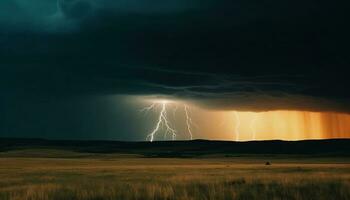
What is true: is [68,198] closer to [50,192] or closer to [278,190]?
[50,192]

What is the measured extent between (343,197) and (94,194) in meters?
8.66

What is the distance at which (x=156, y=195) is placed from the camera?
698 inches

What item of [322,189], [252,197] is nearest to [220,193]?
[252,197]

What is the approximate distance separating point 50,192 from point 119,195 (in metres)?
3.75

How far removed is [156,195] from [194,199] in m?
2.13

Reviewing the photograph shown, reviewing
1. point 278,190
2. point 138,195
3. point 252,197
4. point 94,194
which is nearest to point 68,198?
point 94,194

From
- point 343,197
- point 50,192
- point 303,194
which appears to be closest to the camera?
point 343,197

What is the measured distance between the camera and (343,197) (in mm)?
16000

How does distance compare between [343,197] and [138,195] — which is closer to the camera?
[343,197]

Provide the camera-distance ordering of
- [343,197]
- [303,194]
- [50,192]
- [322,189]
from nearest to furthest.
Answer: [343,197], [303,194], [322,189], [50,192]

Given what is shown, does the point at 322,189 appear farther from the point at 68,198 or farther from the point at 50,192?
the point at 50,192

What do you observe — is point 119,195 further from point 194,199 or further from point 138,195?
point 194,199

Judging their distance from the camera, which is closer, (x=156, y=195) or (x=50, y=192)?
(x=156, y=195)

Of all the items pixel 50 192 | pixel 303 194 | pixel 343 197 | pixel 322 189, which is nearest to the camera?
pixel 343 197
